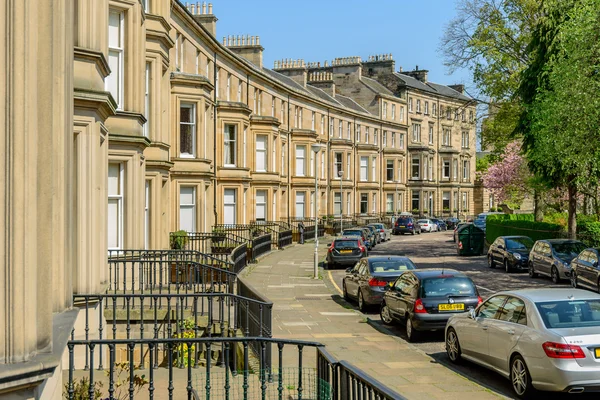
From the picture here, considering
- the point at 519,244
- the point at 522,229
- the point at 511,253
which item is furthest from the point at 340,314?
the point at 522,229

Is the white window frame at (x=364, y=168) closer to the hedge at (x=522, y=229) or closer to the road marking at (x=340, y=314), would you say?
Answer: the hedge at (x=522, y=229)

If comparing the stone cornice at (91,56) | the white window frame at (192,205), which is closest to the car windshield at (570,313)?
the stone cornice at (91,56)

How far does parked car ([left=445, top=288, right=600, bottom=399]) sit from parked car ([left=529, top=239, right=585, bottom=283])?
15.8 metres

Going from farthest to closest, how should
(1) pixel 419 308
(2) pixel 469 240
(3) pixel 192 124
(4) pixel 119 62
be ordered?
(2) pixel 469 240 < (3) pixel 192 124 < (4) pixel 119 62 < (1) pixel 419 308

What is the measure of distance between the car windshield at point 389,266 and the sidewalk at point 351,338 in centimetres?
141

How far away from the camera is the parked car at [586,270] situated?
24.4 metres

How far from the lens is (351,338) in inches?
675

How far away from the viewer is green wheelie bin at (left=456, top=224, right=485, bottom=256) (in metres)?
43.4

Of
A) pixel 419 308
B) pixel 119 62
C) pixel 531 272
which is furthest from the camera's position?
pixel 531 272

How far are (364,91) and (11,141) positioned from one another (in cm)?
7895

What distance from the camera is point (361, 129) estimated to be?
7650 cm

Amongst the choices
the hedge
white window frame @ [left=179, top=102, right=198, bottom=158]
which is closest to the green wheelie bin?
the hedge

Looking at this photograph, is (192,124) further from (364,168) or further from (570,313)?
(364,168)

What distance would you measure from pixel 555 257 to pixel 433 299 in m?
13.9
